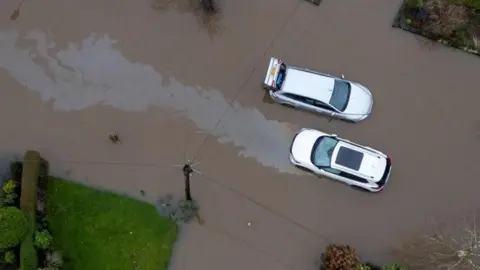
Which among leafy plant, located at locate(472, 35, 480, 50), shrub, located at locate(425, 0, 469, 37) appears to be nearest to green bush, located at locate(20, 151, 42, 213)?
shrub, located at locate(425, 0, 469, 37)

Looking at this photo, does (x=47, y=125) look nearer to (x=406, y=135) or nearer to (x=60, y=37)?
(x=60, y=37)

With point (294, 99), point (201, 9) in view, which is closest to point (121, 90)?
point (201, 9)

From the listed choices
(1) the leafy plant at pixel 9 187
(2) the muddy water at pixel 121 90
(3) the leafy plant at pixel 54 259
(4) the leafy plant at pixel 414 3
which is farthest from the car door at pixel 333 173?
(1) the leafy plant at pixel 9 187

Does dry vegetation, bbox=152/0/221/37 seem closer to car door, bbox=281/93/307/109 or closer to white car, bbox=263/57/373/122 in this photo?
white car, bbox=263/57/373/122

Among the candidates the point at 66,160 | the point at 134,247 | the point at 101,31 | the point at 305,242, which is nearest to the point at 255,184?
the point at 305,242

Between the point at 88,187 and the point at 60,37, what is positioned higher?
the point at 60,37
